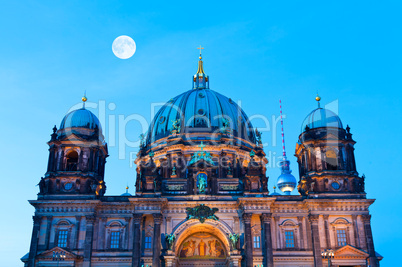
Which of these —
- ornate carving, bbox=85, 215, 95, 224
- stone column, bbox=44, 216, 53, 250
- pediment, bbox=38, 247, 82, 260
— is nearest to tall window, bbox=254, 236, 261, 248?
ornate carving, bbox=85, 215, 95, 224

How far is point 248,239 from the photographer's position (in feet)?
159

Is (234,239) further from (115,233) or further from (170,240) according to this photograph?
(115,233)

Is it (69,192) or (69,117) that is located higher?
(69,117)

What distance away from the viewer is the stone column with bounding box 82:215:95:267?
Answer: 48188 mm

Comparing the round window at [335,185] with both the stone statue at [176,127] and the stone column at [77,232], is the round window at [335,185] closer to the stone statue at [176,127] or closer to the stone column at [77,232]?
the stone statue at [176,127]

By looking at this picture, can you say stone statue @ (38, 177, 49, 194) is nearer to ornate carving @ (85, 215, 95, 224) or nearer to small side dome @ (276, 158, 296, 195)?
ornate carving @ (85, 215, 95, 224)

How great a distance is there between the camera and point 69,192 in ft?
170

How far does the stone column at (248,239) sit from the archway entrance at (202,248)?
2.90 meters

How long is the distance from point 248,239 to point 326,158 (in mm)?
14326

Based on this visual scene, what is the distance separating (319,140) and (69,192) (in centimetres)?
2985

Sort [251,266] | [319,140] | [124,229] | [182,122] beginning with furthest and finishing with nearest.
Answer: [182,122]
[319,140]
[124,229]
[251,266]

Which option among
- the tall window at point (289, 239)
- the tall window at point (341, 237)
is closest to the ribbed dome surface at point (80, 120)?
the tall window at point (289, 239)

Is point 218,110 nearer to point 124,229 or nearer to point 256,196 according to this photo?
point 256,196

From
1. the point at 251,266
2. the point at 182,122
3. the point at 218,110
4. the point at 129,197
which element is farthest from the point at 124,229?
the point at 218,110
